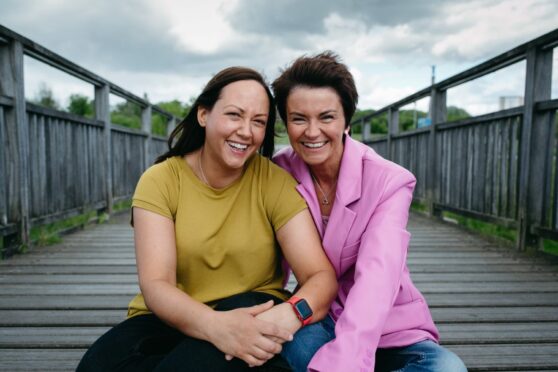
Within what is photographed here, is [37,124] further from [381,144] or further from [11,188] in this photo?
[381,144]

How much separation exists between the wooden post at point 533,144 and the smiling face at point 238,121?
258 cm

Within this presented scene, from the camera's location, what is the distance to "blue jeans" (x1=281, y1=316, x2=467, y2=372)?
4.75 ft

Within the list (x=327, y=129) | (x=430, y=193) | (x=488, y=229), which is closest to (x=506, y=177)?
(x=488, y=229)

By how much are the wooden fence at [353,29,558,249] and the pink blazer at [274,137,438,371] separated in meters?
2.18

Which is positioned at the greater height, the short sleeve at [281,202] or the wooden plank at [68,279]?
the short sleeve at [281,202]

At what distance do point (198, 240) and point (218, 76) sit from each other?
586 mm

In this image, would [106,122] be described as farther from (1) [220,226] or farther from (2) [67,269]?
(1) [220,226]

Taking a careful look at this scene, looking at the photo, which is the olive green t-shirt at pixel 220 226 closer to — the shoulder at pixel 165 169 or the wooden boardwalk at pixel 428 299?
the shoulder at pixel 165 169

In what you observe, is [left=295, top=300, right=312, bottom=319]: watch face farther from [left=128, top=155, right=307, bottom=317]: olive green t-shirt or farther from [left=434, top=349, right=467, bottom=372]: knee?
[left=434, top=349, right=467, bottom=372]: knee

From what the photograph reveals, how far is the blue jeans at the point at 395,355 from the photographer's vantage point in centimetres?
145

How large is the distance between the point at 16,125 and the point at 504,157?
3.67 m

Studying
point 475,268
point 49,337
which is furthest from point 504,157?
point 49,337

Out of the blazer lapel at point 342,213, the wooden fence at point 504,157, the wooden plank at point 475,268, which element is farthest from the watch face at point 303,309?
the wooden fence at point 504,157

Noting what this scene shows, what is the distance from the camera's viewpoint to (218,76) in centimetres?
179
